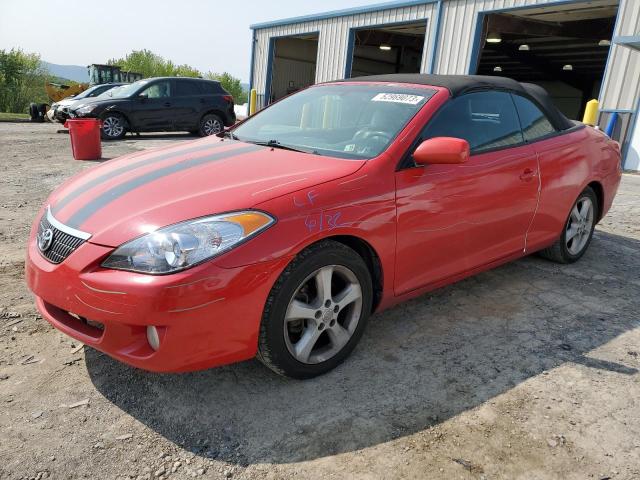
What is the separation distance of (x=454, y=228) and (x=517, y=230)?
0.78m

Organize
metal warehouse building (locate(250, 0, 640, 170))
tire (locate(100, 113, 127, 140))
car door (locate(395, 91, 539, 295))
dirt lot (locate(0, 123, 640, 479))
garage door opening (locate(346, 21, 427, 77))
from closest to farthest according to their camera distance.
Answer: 1. dirt lot (locate(0, 123, 640, 479))
2. car door (locate(395, 91, 539, 295))
3. metal warehouse building (locate(250, 0, 640, 170))
4. tire (locate(100, 113, 127, 140))
5. garage door opening (locate(346, 21, 427, 77))

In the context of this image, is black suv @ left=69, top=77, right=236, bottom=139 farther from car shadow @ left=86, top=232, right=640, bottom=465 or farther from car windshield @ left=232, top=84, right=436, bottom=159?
car shadow @ left=86, top=232, right=640, bottom=465

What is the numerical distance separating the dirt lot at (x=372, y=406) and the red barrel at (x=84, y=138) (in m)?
6.18

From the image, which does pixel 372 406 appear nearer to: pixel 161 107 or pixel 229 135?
pixel 229 135

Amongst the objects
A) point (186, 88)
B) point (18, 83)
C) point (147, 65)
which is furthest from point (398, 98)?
point (147, 65)

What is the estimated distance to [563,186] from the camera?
3.87 m

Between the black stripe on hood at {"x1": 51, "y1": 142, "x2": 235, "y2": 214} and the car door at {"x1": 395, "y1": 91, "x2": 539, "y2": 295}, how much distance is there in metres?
1.31

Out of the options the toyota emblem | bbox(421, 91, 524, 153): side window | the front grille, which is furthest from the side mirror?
the toyota emblem

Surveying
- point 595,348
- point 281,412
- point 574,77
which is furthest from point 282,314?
point 574,77

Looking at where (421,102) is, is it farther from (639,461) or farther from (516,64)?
(516,64)

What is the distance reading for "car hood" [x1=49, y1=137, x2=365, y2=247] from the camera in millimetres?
2219

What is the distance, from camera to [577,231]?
4.34 meters

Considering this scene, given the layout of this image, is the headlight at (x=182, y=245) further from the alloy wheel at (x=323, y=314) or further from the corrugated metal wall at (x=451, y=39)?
the corrugated metal wall at (x=451, y=39)

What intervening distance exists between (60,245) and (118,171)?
27.4 inches
